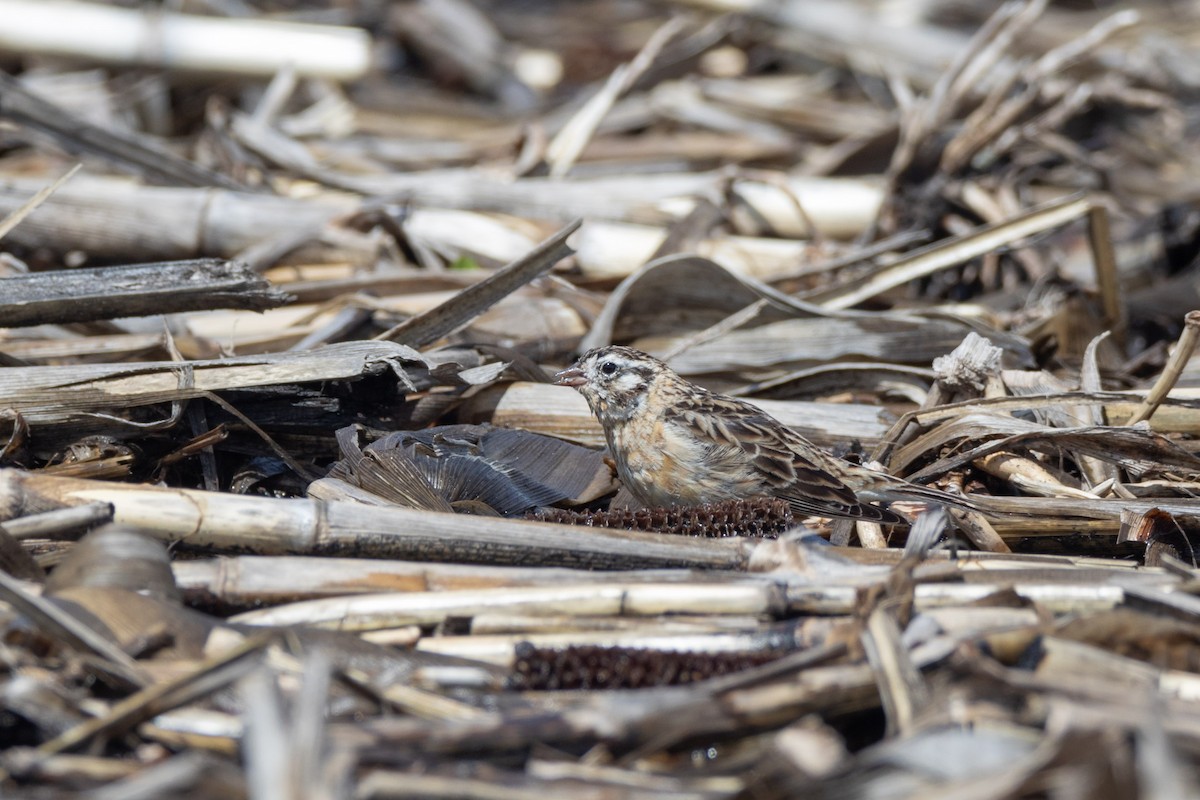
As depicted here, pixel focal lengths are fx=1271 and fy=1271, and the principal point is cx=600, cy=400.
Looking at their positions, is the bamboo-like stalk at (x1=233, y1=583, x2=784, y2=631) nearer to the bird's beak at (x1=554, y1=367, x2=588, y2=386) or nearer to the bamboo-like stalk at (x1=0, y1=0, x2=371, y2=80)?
the bird's beak at (x1=554, y1=367, x2=588, y2=386)

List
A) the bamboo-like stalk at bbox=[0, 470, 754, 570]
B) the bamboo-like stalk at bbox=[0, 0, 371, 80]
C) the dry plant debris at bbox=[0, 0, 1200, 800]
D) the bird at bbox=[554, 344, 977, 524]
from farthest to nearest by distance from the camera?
the bamboo-like stalk at bbox=[0, 0, 371, 80] → the bird at bbox=[554, 344, 977, 524] → the bamboo-like stalk at bbox=[0, 470, 754, 570] → the dry plant debris at bbox=[0, 0, 1200, 800]

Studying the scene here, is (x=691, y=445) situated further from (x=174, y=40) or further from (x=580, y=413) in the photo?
(x=174, y=40)

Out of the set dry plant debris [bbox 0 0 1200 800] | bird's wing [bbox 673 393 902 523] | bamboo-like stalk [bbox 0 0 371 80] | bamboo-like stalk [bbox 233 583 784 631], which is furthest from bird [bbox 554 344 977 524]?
bamboo-like stalk [bbox 0 0 371 80]

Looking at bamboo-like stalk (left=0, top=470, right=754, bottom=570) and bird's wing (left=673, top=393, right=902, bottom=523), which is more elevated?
bird's wing (left=673, top=393, right=902, bottom=523)

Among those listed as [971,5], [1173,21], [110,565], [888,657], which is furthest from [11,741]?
[1173,21]

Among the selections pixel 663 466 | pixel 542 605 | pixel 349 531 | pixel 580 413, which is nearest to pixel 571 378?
pixel 580 413

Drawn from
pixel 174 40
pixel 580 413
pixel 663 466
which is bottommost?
pixel 663 466

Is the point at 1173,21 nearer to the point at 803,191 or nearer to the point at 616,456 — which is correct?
the point at 803,191
